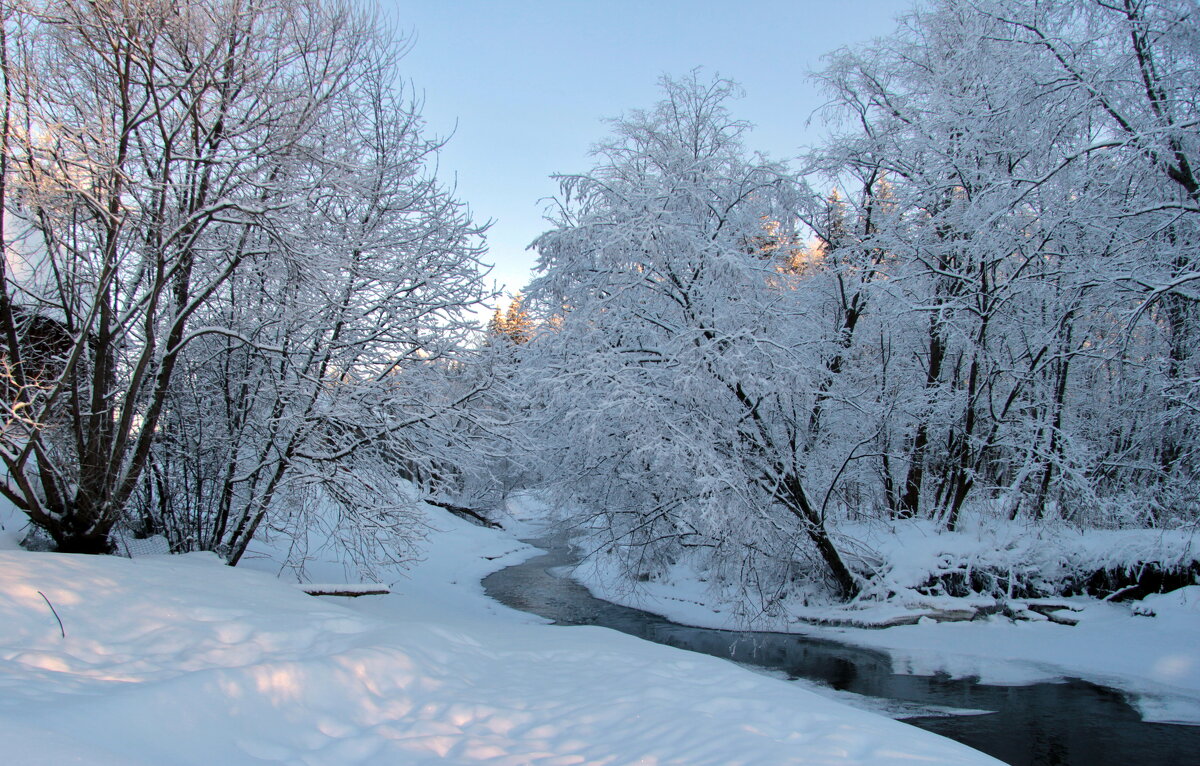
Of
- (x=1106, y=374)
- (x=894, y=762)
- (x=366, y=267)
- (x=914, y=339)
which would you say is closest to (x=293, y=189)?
(x=366, y=267)

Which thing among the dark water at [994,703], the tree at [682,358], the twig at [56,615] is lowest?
the dark water at [994,703]

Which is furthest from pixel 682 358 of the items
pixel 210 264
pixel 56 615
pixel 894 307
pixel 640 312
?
pixel 56 615

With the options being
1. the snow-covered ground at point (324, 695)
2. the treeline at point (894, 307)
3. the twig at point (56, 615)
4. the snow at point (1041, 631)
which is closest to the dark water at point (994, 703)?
the snow at point (1041, 631)

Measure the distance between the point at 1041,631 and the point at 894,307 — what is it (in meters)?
5.88

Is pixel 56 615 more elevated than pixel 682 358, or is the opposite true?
pixel 682 358

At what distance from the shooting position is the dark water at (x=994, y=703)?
6.13 m

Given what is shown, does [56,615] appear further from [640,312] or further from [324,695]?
[640,312]

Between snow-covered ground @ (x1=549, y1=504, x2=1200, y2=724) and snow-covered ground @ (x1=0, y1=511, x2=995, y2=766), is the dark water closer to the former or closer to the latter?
snow-covered ground @ (x1=549, y1=504, x2=1200, y2=724)

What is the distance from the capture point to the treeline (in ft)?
25.9

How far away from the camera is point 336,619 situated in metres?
5.10

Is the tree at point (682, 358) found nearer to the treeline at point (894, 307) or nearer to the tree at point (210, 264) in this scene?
the treeline at point (894, 307)

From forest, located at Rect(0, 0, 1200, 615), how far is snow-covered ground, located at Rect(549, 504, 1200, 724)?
0.47 meters

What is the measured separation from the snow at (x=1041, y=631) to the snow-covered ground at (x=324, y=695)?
223 inches

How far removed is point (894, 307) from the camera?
40.1ft
